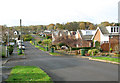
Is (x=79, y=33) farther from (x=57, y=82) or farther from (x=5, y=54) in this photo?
(x=57, y=82)

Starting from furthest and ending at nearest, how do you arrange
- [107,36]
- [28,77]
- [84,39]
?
[84,39], [107,36], [28,77]

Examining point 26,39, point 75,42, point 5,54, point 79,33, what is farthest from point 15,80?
point 26,39

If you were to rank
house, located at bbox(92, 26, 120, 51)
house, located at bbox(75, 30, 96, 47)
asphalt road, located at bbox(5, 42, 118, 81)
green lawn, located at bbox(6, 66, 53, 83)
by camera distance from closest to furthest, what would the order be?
1. green lawn, located at bbox(6, 66, 53, 83)
2. asphalt road, located at bbox(5, 42, 118, 81)
3. house, located at bbox(92, 26, 120, 51)
4. house, located at bbox(75, 30, 96, 47)

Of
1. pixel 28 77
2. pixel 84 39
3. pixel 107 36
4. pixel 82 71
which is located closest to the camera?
pixel 28 77

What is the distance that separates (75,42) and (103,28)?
25.1 ft

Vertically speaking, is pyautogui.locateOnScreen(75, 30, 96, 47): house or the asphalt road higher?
pyautogui.locateOnScreen(75, 30, 96, 47): house

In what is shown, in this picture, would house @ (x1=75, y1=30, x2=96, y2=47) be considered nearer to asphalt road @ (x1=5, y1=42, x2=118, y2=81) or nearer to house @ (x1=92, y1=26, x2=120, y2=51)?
house @ (x1=92, y1=26, x2=120, y2=51)

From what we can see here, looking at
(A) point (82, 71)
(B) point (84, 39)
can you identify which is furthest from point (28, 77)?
(B) point (84, 39)

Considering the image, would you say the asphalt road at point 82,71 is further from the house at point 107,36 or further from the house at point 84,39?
the house at point 84,39

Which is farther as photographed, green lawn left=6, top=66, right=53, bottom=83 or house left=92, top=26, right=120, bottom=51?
house left=92, top=26, right=120, bottom=51

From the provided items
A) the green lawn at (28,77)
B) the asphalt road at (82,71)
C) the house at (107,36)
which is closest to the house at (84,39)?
the house at (107,36)

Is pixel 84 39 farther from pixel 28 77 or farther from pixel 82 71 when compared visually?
pixel 28 77

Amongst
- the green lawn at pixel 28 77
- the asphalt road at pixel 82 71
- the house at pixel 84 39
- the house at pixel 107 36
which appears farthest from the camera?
the house at pixel 84 39

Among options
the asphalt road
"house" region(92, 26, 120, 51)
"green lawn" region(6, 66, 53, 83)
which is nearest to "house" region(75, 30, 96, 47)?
"house" region(92, 26, 120, 51)
